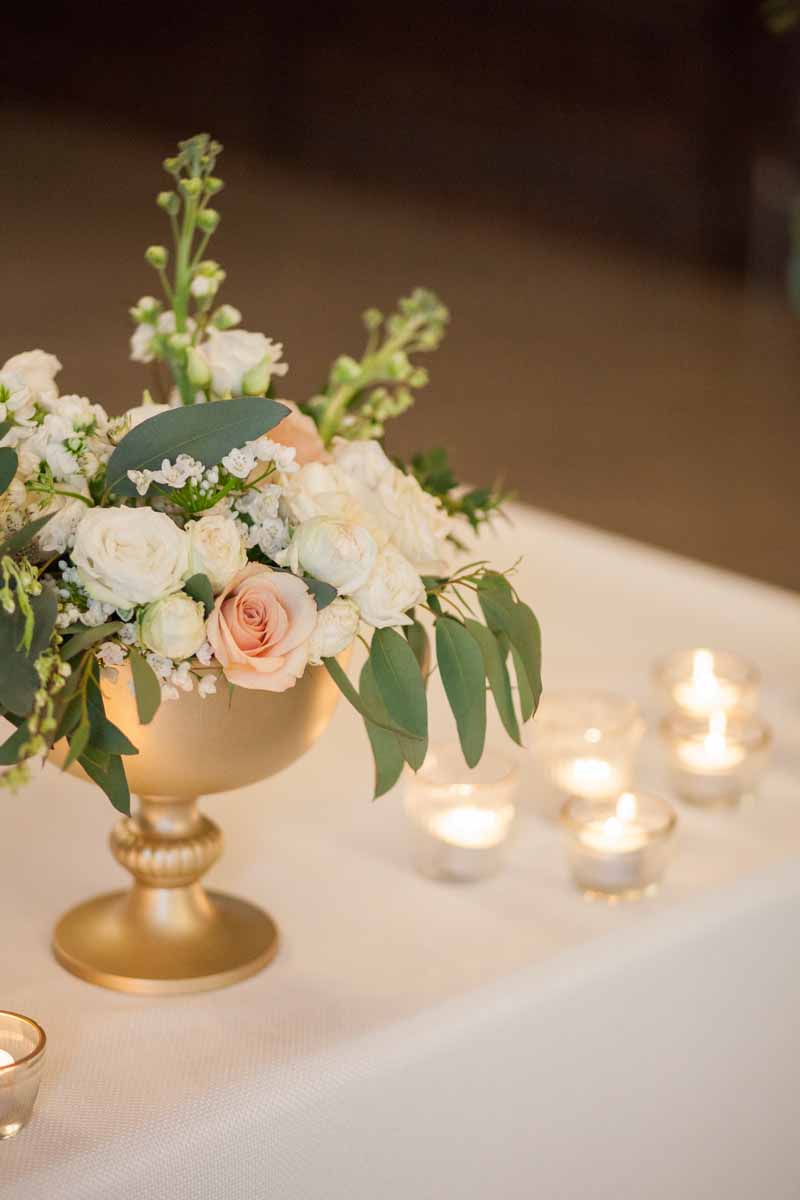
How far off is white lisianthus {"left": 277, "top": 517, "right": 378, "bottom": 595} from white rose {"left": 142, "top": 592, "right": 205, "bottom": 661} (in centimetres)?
7

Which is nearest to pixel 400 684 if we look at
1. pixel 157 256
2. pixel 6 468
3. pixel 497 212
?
pixel 6 468

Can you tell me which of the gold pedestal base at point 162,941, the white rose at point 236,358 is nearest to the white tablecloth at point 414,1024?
the gold pedestal base at point 162,941

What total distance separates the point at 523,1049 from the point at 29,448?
478 millimetres

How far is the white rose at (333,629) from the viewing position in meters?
0.87

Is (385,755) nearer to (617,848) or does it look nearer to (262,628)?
(262,628)

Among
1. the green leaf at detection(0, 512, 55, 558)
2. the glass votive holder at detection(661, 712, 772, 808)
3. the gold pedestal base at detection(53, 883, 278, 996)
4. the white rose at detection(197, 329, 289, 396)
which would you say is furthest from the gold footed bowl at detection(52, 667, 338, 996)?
the glass votive holder at detection(661, 712, 772, 808)

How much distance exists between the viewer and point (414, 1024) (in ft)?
3.15

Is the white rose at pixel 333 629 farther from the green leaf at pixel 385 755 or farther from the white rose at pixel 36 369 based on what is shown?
the white rose at pixel 36 369

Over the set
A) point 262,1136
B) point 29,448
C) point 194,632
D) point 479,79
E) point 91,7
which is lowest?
point 262,1136

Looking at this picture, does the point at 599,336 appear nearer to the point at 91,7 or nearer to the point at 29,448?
the point at 91,7

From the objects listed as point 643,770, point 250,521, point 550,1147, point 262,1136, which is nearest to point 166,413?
point 250,521

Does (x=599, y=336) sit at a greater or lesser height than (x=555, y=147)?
lesser

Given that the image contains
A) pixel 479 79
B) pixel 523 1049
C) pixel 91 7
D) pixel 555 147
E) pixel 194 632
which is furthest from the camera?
pixel 555 147

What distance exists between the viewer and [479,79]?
5.01m
